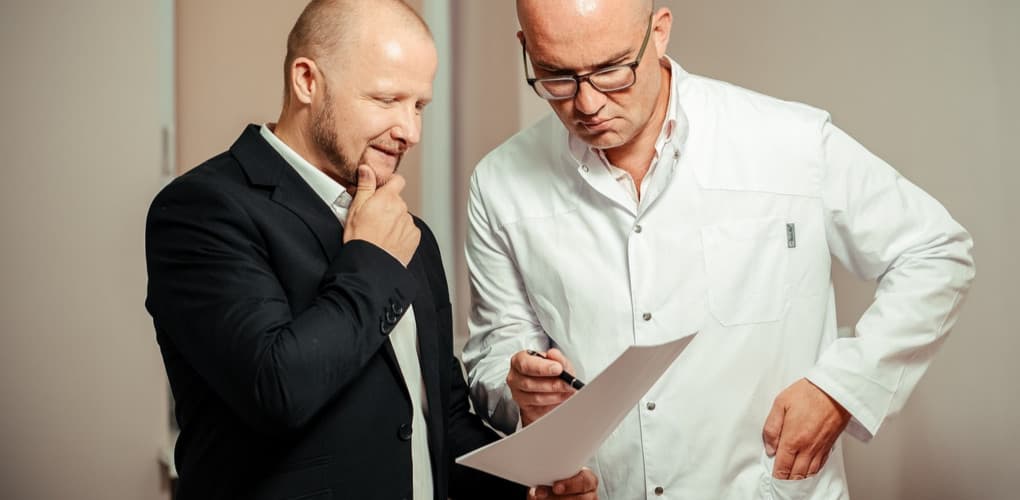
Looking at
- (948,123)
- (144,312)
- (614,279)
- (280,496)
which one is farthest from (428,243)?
(144,312)

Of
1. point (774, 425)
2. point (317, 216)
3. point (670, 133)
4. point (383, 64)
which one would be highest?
point (383, 64)

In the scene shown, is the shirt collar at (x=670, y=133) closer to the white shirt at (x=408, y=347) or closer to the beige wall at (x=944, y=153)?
the white shirt at (x=408, y=347)

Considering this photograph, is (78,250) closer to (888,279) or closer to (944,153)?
(888,279)

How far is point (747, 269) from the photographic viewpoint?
170 cm

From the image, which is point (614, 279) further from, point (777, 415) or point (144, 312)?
point (144, 312)

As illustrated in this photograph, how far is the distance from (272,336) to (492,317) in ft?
2.05

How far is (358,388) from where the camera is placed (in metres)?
1.37

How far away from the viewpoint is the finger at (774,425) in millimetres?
1583

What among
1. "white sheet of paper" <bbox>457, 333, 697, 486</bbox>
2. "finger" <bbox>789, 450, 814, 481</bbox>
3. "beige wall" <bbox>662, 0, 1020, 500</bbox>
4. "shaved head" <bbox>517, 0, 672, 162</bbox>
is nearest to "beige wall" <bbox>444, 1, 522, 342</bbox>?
"beige wall" <bbox>662, 0, 1020, 500</bbox>

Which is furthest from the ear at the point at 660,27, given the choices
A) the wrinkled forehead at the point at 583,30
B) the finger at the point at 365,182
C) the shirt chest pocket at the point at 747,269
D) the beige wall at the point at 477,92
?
the beige wall at the point at 477,92

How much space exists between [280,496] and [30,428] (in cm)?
180

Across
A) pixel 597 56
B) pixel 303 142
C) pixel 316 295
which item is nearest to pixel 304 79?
pixel 303 142

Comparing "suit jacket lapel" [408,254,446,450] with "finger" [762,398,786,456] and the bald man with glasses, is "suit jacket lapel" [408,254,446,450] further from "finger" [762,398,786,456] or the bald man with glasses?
"finger" [762,398,786,456]

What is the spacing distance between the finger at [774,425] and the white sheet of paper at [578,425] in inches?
13.9
